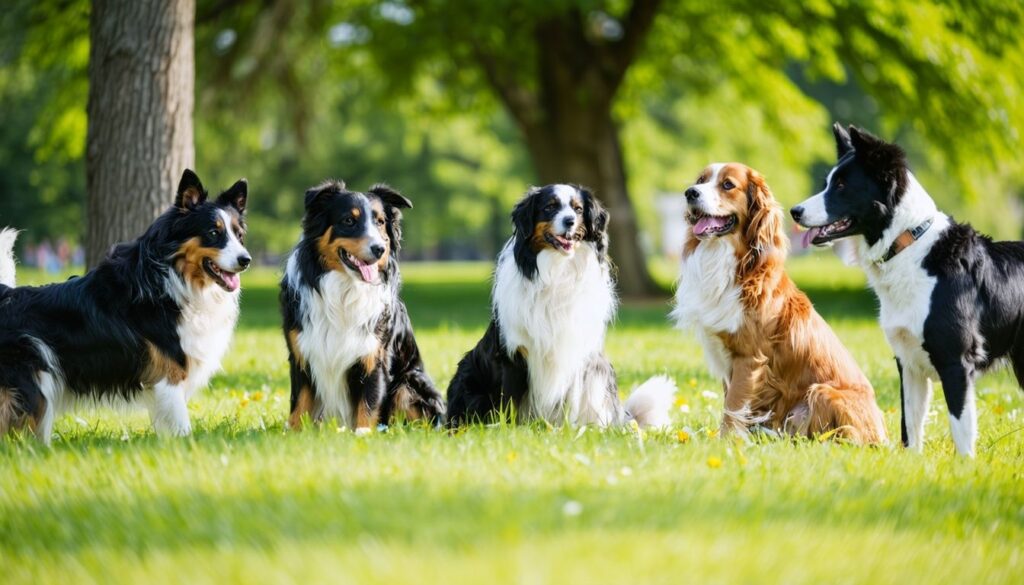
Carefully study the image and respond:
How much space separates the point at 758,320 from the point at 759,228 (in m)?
0.56

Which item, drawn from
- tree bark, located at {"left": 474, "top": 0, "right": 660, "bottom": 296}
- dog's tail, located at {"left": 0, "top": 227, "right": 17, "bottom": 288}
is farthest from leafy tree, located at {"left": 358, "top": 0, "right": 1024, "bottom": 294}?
dog's tail, located at {"left": 0, "top": 227, "right": 17, "bottom": 288}

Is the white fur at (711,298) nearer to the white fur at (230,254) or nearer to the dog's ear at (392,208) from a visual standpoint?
the dog's ear at (392,208)

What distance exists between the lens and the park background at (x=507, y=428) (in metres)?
3.52

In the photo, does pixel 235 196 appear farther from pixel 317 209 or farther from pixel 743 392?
pixel 743 392

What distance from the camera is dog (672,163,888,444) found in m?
5.77

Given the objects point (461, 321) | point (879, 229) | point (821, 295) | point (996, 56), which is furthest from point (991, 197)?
point (879, 229)

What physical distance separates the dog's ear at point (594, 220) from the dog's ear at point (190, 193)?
7.47 ft

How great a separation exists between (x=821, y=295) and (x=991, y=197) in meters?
13.7

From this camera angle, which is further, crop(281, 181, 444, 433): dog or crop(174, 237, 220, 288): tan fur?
crop(281, 181, 444, 433): dog

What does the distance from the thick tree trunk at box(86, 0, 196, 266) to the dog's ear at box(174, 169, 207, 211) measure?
2589 millimetres

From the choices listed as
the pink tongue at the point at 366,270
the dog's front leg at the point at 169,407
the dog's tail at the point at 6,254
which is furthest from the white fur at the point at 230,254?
the dog's tail at the point at 6,254

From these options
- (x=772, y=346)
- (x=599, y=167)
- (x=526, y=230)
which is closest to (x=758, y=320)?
(x=772, y=346)

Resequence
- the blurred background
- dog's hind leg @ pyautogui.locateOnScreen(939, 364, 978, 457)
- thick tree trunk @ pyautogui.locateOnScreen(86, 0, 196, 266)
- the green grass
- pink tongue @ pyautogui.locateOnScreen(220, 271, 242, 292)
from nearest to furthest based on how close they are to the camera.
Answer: the green grass → dog's hind leg @ pyautogui.locateOnScreen(939, 364, 978, 457) → pink tongue @ pyautogui.locateOnScreen(220, 271, 242, 292) → thick tree trunk @ pyautogui.locateOnScreen(86, 0, 196, 266) → the blurred background

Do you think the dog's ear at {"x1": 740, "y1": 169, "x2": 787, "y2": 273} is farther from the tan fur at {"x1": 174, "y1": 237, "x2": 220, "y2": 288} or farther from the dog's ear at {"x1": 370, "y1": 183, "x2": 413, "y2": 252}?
the tan fur at {"x1": 174, "y1": 237, "x2": 220, "y2": 288}
